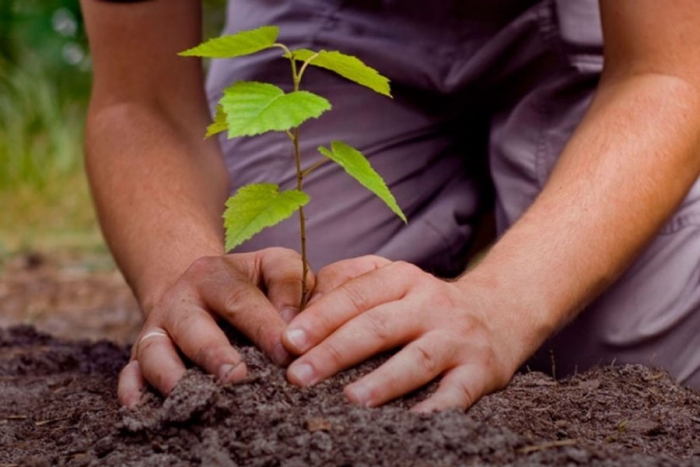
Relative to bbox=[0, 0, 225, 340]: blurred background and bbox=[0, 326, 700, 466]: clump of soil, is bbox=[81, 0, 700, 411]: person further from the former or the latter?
bbox=[0, 0, 225, 340]: blurred background

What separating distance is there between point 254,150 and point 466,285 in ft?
4.00

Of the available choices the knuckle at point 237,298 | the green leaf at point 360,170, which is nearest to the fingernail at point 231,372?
the knuckle at point 237,298

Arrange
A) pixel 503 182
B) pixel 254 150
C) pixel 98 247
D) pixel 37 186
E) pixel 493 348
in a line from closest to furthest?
1. pixel 493 348
2. pixel 503 182
3. pixel 254 150
4. pixel 98 247
5. pixel 37 186

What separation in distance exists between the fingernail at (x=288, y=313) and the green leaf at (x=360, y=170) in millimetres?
283

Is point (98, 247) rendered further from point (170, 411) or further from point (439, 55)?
point (170, 411)

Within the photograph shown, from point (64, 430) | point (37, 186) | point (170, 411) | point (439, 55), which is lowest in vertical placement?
point (37, 186)

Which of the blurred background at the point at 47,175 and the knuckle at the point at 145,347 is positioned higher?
the knuckle at the point at 145,347

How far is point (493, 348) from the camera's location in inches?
63.1

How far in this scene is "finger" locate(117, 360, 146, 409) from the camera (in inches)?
64.6

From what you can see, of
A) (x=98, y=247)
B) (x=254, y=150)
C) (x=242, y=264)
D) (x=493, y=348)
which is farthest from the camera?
(x=98, y=247)

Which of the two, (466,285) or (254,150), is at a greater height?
(466,285)

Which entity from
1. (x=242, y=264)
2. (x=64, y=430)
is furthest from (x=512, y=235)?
(x=64, y=430)

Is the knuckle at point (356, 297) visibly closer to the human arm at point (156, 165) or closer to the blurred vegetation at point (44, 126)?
the human arm at point (156, 165)

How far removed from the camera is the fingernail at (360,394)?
1456 mm
